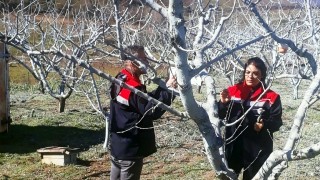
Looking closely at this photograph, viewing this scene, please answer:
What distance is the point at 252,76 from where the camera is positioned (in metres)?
3.63

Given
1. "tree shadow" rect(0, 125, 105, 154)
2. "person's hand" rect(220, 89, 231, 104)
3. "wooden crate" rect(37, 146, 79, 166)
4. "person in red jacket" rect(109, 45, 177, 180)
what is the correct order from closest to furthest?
"person's hand" rect(220, 89, 231, 104), "person in red jacket" rect(109, 45, 177, 180), "wooden crate" rect(37, 146, 79, 166), "tree shadow" rect(0, 125, 105, 154)

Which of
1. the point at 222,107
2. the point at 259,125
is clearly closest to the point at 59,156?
the point at 222,107

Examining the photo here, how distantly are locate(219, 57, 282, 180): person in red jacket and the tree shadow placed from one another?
5.14 m

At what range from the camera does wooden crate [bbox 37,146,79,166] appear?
7.26 m

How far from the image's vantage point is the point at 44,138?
30.8 ft

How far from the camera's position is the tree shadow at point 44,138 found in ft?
28.6

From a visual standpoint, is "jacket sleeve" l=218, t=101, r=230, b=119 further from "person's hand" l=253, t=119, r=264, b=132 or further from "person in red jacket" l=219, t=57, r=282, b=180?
"person's hand" l=253, t=119, r=264, b=132

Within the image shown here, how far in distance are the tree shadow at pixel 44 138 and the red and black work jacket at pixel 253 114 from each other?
5.19 m

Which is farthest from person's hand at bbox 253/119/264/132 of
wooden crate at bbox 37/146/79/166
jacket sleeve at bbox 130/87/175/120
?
wooden crate at bbox 37/146/79/166

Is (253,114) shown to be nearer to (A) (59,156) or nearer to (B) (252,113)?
(B) (252,113)

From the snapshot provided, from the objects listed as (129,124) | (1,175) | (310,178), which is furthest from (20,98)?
(129,124)

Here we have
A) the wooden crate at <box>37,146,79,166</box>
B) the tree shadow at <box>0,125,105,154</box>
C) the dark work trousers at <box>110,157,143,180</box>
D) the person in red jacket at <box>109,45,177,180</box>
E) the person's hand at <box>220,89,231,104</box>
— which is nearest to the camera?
the person's hand at <box>220,89,231,104</box>

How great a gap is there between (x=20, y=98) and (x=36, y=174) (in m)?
8.48

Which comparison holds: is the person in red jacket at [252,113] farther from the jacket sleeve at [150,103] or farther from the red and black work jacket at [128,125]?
the red and black work jacket at [128,125]
